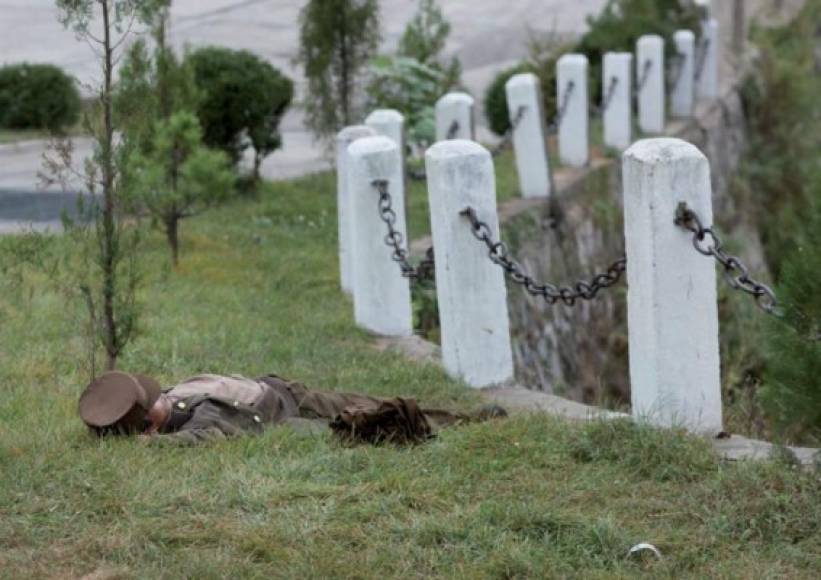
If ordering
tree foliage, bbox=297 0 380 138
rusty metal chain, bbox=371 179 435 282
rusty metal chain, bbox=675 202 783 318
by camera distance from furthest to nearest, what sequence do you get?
tree foliage, bbox=297 0 380 138
rusty metal chain, bbox=371 179 435 282
rusty metal chain, bbox=675 202 783 318

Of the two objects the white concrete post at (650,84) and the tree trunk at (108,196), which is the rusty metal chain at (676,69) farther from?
the tree trunk at (108,196)

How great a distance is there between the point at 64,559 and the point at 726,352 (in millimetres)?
8655

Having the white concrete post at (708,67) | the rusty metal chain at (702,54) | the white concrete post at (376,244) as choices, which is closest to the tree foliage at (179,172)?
the white concrete post at (376,244)

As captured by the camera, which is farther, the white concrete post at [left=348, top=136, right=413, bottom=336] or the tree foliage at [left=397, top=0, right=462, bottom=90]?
the tree foliage at [left=397, top=0, right=462, bottom=90]

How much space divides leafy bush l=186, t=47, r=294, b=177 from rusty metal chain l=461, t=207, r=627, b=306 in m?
5.75

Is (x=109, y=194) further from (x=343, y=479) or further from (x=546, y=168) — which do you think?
(x=546, y=168)

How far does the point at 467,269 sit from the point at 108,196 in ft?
5.66

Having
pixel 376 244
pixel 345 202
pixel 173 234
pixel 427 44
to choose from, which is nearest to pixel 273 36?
pixel 427 44

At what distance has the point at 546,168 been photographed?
13.0 metres

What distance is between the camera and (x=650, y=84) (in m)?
16.7

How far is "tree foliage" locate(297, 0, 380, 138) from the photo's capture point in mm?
13070

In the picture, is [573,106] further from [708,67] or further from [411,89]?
[708,67]

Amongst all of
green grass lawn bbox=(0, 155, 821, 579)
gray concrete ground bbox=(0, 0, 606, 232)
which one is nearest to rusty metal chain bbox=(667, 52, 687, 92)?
gray concrete ground bbox=(0, 0, 606, 232)

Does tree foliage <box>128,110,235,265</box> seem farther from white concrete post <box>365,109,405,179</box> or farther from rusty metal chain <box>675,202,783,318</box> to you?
rusty metal chain <box>675,202,783,318</box>
